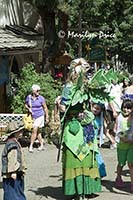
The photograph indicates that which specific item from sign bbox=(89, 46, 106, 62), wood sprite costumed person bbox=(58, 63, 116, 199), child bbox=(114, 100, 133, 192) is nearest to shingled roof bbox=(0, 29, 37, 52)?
child bbox=(114, 100, 133, 192)

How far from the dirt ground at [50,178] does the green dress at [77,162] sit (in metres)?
0.40

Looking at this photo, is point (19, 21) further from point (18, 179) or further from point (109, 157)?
point (18, 179)

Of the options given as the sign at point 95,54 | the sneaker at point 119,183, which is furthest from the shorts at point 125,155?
the sign at point 95,54

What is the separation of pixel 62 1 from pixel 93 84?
1076cm

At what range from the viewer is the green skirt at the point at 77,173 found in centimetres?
783

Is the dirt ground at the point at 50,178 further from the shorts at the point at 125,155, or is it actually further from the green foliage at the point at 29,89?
the green foliage at the point at 29,89

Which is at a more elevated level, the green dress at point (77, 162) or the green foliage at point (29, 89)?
the green foliage at point (29, 89)

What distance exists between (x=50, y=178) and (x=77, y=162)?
2.06 m

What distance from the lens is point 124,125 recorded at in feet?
28.0

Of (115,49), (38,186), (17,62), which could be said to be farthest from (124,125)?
(115,49)

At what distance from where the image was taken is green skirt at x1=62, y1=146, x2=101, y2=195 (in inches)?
308

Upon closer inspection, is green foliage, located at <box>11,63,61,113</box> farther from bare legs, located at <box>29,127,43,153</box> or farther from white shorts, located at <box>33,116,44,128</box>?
bare legs, located at <box>29,127,43,153</box>

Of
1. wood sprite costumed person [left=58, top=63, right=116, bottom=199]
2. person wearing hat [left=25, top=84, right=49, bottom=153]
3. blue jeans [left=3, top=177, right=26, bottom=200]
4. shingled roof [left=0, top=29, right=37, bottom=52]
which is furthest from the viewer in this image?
shingled roof [left=0, top=29, right=37, bottom=52]

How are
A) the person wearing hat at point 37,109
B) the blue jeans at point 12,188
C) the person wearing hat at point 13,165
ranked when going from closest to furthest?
the person wearing hat at point 13,165
the blue jeans at point 12,188
the person wearing hat at point 37,109
